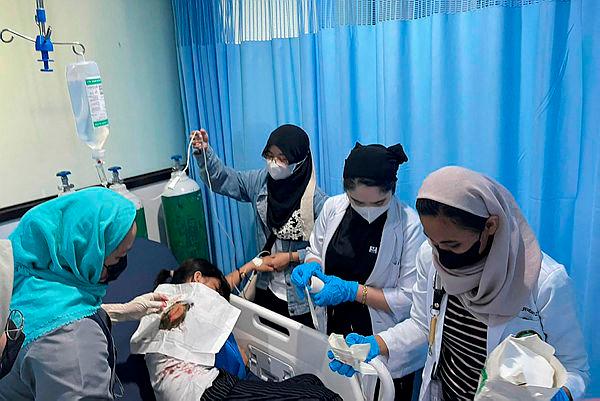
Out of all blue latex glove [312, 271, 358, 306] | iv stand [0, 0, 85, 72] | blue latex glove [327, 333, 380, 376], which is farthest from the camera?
iv stand [0, 0, 85, 72]

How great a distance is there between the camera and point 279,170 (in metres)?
1.90

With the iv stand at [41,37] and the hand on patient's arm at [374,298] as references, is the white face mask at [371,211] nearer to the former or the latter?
the hand on patient's arm at [374,298]

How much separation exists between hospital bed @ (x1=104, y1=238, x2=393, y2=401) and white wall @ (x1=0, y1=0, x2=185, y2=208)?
1.88 ft

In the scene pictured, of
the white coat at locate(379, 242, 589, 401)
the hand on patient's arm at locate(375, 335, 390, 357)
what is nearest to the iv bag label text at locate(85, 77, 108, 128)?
the hand on patient's arm at locate(375, 335, 390, 357)

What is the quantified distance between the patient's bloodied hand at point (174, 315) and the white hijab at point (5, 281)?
0.83m

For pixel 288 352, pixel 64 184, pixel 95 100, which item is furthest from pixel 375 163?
pixel 64 184

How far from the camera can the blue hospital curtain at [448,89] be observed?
136 cm

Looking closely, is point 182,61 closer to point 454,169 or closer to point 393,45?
point 393,45

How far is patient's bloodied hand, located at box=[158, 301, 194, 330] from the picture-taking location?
1.69 metres

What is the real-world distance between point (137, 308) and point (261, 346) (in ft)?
1.77

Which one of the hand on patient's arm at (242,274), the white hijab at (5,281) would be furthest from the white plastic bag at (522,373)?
the hand on patient's arm at (242,274)

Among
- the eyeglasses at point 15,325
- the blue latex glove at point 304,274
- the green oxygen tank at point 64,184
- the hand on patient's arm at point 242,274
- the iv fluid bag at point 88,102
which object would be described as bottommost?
the hand on patient's arm at point 242,274

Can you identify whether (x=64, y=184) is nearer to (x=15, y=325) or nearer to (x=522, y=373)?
(x=15, y=325)

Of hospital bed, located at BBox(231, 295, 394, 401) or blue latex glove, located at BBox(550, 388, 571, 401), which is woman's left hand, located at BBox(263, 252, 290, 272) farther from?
blue latex glove, located at BBox(550, 388, 571, 401)
